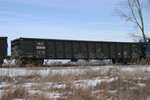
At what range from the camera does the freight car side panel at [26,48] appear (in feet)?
Answer: 47.6

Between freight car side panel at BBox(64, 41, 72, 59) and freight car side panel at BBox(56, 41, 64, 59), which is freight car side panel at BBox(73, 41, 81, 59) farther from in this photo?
freight car side panel at BBox(56, 41, 64, 59)

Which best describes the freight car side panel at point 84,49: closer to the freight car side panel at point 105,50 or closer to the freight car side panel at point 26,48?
the freight car side panel at point 105,50

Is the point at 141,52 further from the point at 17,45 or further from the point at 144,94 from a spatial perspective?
the point at 144,94

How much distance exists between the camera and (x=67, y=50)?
54.2 ft

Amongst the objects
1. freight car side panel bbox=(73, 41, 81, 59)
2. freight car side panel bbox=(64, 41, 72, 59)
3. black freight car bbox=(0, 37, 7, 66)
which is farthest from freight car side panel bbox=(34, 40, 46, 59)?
freight car side panel bbox=(73, 41, 81, 59)

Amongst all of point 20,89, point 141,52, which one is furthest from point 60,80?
point 141,52

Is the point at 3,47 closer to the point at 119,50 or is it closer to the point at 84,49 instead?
the point at 84,49

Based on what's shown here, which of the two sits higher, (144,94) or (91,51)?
(91,51)

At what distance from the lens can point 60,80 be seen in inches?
233

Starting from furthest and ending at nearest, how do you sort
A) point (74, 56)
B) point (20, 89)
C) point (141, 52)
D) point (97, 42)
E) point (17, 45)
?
point (141, 52) → point (97, 42) → point (74, 56) → point (17, 45) → point (20, 89)

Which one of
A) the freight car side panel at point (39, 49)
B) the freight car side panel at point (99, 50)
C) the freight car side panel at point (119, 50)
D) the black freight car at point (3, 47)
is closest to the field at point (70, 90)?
the black freight car at point (3, 47)

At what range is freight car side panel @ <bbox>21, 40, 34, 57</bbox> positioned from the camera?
1452cm

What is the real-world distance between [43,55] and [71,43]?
3.06 m

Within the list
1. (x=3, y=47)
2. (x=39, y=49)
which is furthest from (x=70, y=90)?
(x=39, y=49)
